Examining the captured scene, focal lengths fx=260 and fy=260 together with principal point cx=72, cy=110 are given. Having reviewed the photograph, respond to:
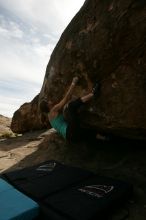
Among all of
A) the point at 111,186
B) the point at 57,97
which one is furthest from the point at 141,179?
the point at 57,97

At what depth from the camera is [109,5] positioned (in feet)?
17.4

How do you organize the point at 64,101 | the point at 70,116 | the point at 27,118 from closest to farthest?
the point at 70,116
the point at 64,101
the point at 27,118

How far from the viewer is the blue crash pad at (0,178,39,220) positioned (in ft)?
11.0

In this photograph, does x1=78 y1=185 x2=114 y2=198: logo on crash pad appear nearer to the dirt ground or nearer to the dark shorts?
the dirt ground

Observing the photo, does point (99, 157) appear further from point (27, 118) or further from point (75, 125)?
point (27, 118)

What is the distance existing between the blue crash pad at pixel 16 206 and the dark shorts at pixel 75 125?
2.46 meters

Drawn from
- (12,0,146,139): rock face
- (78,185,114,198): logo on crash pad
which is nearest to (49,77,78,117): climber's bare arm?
(12,0,146,139): rock face

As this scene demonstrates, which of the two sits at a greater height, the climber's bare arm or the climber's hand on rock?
the climber's hand on rock

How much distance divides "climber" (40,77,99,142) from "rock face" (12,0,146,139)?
172 millimetres

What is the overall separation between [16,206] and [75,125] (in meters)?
3.01

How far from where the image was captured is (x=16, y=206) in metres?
3.59

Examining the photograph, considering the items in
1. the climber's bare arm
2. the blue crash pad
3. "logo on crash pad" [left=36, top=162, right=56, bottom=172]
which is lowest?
the blue crash pad

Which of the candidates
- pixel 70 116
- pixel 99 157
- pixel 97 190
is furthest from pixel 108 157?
pixel 97 190

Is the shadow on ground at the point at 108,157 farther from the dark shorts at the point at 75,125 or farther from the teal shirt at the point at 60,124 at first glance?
the teal shirt at the point at 60,124
